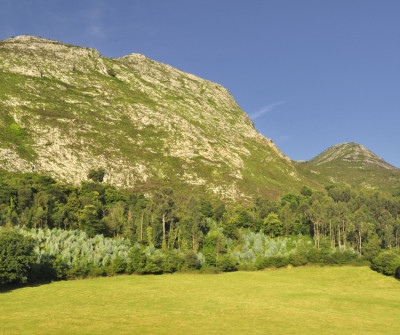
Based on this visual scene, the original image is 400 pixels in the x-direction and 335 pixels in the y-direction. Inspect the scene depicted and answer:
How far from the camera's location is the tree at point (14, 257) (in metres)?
64.6

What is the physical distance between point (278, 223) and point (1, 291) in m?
104

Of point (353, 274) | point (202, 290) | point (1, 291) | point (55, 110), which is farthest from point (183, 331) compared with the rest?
point (55, 110)

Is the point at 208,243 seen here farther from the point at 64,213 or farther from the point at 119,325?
the point at 119,325

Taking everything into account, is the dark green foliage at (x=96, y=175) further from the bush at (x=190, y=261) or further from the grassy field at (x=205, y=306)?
the grassy field at (x=205, y=306)

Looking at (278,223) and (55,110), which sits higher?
(55,110)

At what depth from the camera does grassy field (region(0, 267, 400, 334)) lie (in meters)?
38.9

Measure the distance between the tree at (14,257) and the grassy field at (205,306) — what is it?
4.08m

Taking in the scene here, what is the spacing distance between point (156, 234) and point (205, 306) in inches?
2586

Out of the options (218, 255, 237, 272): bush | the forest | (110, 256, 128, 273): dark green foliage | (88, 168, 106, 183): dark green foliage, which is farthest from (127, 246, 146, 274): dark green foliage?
(88, 168, 106, 183): dark green foliage

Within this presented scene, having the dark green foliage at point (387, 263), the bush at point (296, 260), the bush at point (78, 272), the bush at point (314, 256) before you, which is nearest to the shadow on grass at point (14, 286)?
the bush at point (78, 272)

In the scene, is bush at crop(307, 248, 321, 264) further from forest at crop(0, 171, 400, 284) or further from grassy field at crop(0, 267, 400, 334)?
grassy field at crop(0, 267, 400, 334)

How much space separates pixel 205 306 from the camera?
2096 inches

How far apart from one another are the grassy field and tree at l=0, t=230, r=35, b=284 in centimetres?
408

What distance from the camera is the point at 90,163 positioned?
171 meters
